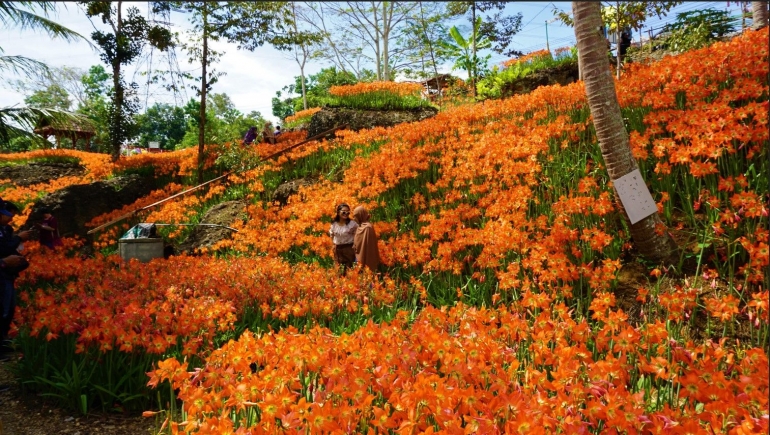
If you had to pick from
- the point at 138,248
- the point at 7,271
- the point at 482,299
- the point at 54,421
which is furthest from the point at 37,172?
the point at 482,299

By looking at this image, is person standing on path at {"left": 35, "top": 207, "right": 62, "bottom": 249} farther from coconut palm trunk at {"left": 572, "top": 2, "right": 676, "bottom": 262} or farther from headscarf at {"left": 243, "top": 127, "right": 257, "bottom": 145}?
coconut palm trunk at {"left": 572, "top": 2, "right": 676, "bottom": 262}

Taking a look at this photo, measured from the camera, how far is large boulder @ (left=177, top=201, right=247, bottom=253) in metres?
9.12

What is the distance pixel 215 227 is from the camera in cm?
944

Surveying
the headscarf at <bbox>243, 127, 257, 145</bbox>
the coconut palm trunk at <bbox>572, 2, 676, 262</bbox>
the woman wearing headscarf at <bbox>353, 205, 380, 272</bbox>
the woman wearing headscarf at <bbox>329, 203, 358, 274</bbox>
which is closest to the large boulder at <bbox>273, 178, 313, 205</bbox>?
the woman wearing headscarf at <bbox>329, 203, 358, 274</bbox>

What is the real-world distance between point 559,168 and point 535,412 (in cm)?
493

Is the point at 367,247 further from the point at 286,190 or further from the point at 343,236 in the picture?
the point at 286,190

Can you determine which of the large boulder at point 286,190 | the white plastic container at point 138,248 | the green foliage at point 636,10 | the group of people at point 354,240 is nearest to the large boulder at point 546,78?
the green foliage at point 636,10

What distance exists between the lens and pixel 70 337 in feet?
12.9

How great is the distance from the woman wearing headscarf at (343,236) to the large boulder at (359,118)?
7.92m

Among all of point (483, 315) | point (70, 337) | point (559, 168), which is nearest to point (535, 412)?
point (483, 315)

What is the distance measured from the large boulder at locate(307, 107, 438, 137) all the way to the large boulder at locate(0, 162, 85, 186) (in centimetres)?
995

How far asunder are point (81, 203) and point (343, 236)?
24.5ft

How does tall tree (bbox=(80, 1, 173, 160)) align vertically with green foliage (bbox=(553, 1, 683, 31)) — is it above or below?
above

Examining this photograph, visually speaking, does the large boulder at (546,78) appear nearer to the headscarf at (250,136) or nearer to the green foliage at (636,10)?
the green foliage at (636,10)
